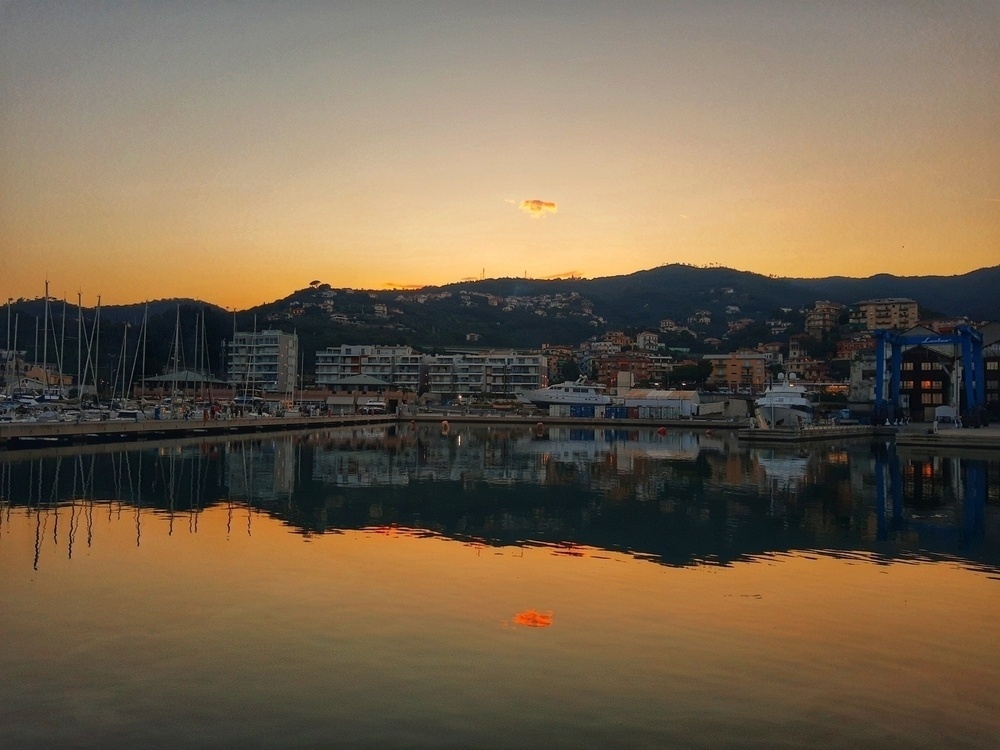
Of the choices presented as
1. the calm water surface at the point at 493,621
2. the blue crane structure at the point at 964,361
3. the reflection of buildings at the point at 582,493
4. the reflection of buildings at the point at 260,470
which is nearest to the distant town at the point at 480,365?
the blue crane structure at the point at 964,361

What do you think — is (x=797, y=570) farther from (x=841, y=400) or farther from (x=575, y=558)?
(x=841, y=400)

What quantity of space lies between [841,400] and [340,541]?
9437cm

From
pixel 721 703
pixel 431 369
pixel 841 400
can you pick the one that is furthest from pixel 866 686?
pixel 431 369

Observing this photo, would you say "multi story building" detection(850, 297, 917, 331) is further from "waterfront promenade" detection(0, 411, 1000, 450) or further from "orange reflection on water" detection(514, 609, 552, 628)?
"orange reflection on water" detection(514, 609, 552, 628)

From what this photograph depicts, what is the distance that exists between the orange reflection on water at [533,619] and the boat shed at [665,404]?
253ft

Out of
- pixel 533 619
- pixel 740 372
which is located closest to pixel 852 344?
pixel 740 372

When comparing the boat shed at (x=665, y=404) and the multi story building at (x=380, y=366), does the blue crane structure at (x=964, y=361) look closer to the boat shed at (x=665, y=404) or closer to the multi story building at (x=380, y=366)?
the boat shed at (x=665, y=404)

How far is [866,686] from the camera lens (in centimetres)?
907

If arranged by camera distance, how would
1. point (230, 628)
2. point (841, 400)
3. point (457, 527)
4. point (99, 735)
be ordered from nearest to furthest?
point (99, 735), point (230, 628), point (457, 527), point (841, 400)

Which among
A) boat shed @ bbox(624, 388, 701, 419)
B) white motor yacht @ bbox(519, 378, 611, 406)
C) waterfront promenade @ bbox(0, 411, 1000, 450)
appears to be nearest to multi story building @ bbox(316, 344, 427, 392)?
white motor yacht @ bbox(519, 378, 611, 406)

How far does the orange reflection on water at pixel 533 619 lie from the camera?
1133 cm

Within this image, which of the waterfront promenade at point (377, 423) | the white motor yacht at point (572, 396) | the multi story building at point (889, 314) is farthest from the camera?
the multi story building at point (889, 314)

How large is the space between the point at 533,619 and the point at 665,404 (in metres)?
79.3

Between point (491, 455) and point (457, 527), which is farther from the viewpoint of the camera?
point (491, 455)
